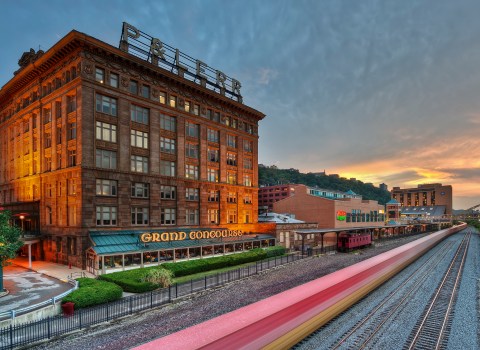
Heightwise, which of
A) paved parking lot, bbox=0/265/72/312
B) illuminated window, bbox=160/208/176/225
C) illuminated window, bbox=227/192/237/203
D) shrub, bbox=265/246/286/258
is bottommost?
shrub, bbox=265/246/286/258

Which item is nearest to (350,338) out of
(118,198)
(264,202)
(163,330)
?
(163,330)

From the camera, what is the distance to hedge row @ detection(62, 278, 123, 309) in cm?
2303

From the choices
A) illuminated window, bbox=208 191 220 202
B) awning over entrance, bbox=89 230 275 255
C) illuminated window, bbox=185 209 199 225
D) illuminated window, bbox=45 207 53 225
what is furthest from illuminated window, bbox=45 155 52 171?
illuminated window, bbox=208 191 220 202

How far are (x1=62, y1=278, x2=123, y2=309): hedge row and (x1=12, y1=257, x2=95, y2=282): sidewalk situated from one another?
825 cm

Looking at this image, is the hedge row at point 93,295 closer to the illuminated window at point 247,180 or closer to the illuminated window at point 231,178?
the illuminated window at point 231,178

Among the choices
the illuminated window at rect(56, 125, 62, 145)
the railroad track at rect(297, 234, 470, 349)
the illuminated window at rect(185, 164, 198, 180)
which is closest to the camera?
the railroad track at rect(297, 234, 470, 349)

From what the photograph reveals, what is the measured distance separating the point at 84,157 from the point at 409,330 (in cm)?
3903

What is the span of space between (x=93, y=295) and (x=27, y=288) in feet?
32.8

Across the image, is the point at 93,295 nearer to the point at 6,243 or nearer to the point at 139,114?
the point at 6,243

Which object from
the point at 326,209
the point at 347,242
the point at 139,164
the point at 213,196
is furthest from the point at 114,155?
the point at 326,209

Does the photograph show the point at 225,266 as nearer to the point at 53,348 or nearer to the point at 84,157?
the point at 84,157

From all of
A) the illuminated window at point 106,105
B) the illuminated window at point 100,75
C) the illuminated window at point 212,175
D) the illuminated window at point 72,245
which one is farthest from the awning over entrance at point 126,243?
the illuminated window at point 100,75

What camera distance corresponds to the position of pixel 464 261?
4881cm

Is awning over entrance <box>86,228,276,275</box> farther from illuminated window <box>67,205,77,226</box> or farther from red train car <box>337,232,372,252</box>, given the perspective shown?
red train car <box>337,232,372,252</box>
